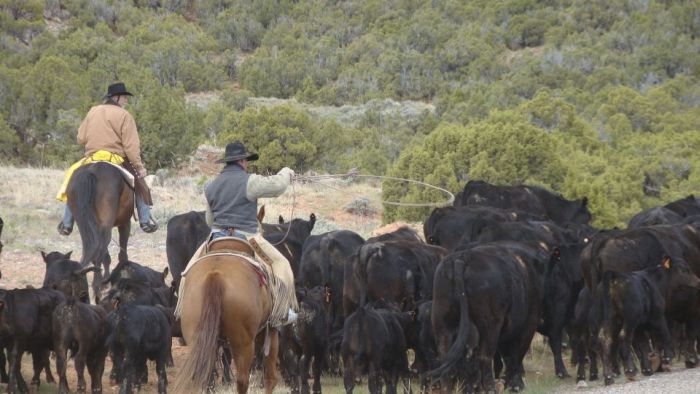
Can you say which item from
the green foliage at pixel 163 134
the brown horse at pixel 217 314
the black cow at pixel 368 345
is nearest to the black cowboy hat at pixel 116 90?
the black cow at pixel 368 345

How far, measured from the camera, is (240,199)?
1042 centimetres

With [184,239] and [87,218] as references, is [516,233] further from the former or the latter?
[87,218]

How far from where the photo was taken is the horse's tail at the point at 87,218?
14.8 metres

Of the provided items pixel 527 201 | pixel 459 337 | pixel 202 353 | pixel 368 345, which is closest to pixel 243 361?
pixel 202 353

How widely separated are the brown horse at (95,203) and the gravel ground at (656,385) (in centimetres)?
626

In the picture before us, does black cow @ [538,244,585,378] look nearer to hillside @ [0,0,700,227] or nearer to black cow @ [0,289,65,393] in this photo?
black cow @ [0,289,65,393]

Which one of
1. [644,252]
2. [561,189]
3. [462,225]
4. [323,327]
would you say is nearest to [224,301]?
[323,327]

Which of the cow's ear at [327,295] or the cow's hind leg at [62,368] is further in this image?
the cow's ear at [327,295]

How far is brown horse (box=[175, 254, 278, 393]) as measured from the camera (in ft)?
29.8

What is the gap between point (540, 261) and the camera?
1263 centimetres

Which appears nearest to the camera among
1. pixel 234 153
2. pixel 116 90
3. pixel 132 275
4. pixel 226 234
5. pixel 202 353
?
pixel 202 353

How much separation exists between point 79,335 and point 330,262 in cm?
359

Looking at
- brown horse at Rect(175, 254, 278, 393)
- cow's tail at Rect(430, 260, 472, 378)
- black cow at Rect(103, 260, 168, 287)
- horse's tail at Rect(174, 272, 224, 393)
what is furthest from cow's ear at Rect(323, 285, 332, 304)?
horse's tail at Rect(174, 272, 224, 393)

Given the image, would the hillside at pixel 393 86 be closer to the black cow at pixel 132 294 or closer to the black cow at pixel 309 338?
the black cow at pixel 132 294
